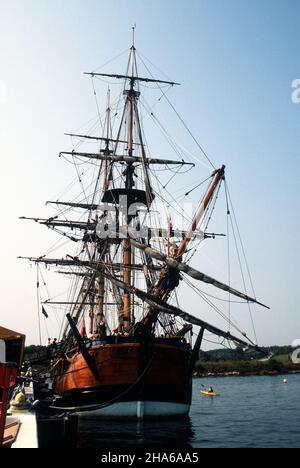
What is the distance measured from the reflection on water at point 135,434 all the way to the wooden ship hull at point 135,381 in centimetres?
49

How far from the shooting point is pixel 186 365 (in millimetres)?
25000

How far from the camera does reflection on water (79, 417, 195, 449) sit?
17766 millimetres

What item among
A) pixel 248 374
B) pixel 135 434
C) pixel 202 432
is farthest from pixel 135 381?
pixel 248 374

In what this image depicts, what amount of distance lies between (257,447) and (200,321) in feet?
21.6

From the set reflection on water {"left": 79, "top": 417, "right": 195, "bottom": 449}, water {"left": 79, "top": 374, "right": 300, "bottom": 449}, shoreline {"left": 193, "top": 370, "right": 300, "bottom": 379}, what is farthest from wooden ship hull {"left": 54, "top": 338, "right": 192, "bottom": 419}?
shoreline {"left": 193, "top": 370, "right": 300, "bottom": 379}

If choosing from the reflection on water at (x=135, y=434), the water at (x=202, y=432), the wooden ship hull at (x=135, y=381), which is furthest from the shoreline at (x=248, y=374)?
the reflection on water at (x=135, y=434)

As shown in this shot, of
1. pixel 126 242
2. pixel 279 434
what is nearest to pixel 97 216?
pixel 126 242

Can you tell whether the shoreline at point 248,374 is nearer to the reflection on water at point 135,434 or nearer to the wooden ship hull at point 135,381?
the wooden ship hull at point 135,381

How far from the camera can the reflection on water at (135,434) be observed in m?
17.8

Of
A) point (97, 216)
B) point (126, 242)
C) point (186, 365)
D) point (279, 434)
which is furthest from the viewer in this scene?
point (97, 216)

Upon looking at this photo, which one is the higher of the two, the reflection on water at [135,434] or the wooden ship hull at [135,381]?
the wooden ship hull at [135,381]

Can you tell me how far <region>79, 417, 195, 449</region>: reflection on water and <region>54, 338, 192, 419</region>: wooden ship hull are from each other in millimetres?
491

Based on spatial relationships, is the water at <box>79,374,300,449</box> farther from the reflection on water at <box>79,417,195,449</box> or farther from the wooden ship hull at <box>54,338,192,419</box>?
the wooden ship hull at <box>54,338,192,419</box>
